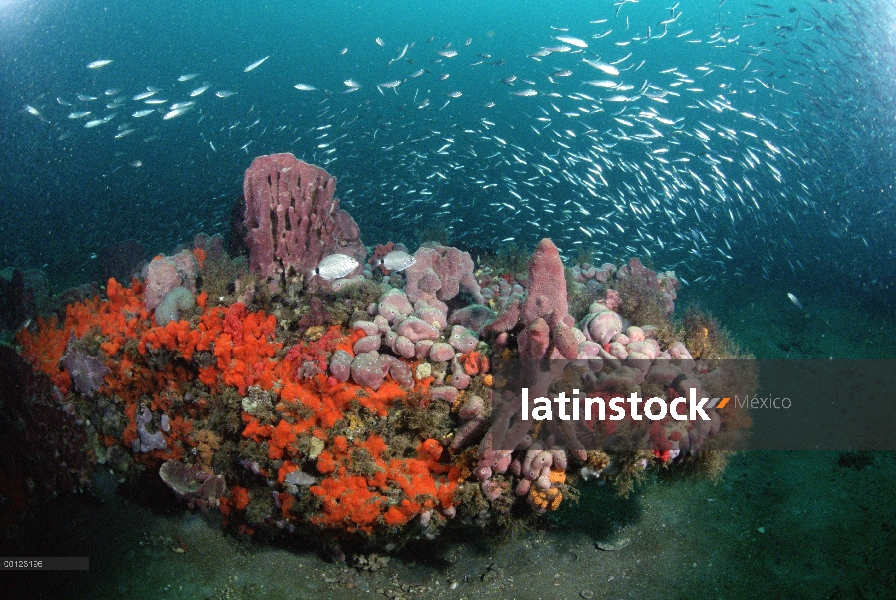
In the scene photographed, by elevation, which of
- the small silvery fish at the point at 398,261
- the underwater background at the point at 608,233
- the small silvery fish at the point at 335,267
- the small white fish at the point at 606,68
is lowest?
the underwater background at the point at 608,233

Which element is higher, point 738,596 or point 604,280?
point 604,280

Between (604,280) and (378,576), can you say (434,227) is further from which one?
(378,576)

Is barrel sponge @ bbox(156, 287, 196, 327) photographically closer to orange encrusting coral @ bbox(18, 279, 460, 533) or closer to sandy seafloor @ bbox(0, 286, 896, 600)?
orange encrusting coral @ bbox(18, 279, 460, 533)

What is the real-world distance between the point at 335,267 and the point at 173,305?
6.73ft

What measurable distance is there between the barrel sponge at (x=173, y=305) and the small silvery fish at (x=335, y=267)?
1653 millimetres

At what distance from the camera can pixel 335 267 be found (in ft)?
19.8

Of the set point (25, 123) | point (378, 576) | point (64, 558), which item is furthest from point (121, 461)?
point (25, 123)

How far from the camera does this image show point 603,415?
429 cm

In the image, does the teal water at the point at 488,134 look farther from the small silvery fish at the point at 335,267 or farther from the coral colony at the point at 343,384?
the coral colony at the point at 343,384

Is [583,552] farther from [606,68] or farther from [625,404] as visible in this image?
[606,68]

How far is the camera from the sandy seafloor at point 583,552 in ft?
17.7

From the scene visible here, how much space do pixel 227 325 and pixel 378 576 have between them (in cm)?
354

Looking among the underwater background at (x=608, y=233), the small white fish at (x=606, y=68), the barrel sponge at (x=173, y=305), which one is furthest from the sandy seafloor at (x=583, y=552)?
the small white fish at (x=606, y=68)

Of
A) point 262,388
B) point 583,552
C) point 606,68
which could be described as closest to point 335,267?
point 262,388
